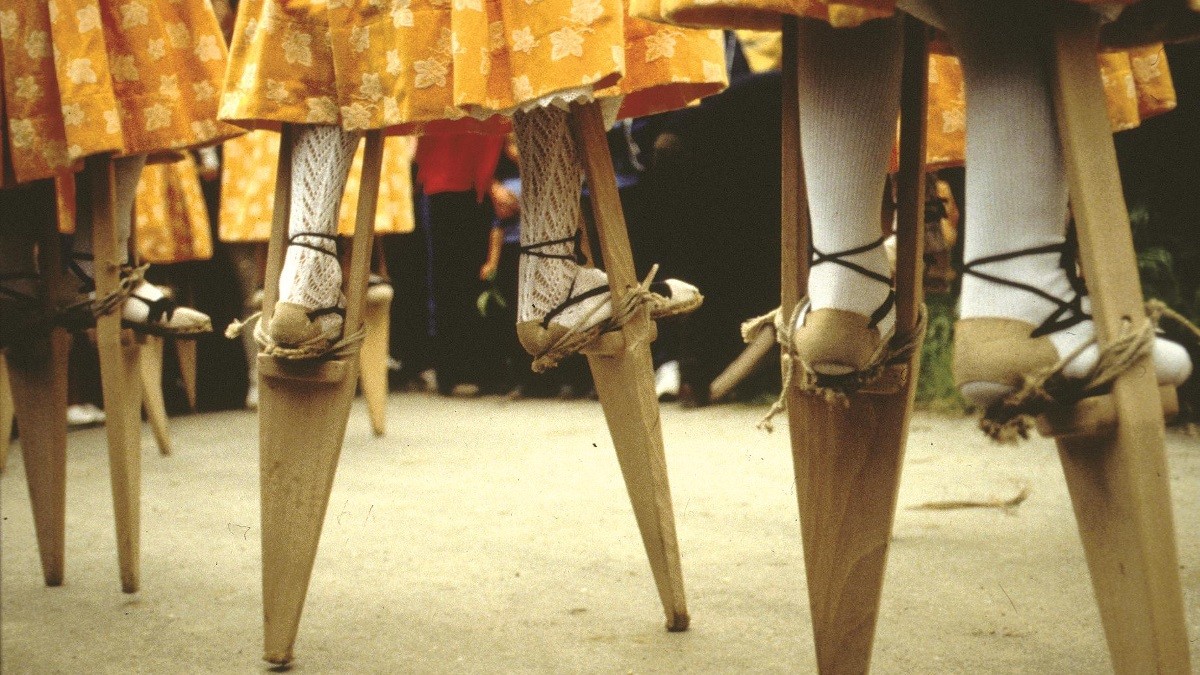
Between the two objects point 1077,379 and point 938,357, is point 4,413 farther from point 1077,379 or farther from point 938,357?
point 1077,379

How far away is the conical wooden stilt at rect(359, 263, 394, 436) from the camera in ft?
10.5

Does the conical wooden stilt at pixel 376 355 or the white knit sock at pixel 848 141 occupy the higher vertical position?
the white knit sock at pixel 848 141

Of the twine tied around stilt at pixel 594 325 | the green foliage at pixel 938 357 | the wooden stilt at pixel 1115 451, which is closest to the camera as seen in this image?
the wooden stilt at pixel 1115 451

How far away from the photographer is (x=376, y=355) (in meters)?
3.29

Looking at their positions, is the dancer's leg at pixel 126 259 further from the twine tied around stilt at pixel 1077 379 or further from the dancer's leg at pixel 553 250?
the twine tied around stilt at pixel 1077 379

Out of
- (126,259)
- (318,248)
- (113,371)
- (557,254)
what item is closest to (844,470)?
(557,254)

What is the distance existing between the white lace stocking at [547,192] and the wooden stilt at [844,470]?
44cm

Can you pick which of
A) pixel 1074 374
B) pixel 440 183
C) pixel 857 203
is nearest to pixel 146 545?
pixel 440 183

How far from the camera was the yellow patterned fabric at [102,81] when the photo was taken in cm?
152

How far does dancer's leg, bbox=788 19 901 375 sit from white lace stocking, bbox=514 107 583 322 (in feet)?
1.54

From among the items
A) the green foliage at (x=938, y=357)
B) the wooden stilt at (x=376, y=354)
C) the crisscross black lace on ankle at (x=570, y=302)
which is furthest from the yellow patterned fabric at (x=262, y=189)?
the crisscross black lace on ankle at (x=570, y=302)

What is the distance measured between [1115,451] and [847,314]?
0.22m

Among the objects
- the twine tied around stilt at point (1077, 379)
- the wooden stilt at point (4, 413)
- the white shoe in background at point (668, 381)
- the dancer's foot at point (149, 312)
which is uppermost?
the twine tied around stilt at point (1077, 379)

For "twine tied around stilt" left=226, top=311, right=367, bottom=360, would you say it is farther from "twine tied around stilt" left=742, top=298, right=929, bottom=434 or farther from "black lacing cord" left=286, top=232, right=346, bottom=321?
"twine tied around stilt" left=742, top=298, right=929, bottom=434
